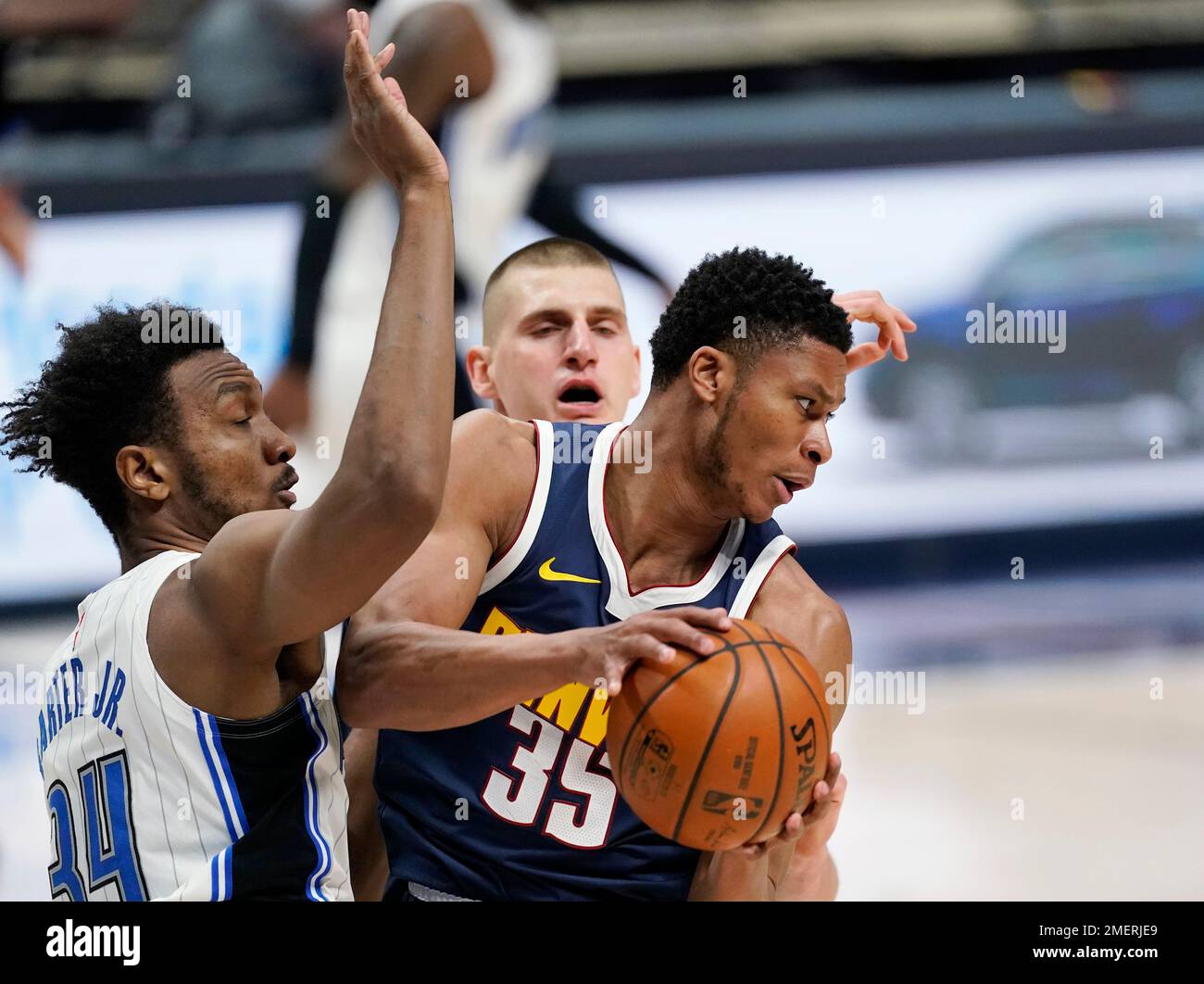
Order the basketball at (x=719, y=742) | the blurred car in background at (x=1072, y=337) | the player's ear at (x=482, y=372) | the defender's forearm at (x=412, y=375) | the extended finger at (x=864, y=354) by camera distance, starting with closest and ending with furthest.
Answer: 1. the defender's forearm at (x=412, y=375)
2. the basketball at (x=719, y=742)
3. the extended finger at (x=864, y=354)
4. the player's ear at (x=482, y=372)
5. the blurred car in background at (x=1072, y=337)

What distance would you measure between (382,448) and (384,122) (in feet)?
1.58

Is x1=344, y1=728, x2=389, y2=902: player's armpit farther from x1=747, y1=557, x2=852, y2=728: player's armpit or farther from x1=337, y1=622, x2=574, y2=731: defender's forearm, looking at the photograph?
x1=747, y1=557, x2=852, y2=728: player's armpit

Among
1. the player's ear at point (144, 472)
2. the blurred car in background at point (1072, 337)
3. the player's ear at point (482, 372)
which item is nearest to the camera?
the player's ear at point (144, 472)

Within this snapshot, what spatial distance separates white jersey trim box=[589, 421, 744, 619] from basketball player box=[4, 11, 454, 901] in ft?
2.04

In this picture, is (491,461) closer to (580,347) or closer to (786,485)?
(786,485)

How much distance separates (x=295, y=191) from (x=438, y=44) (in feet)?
4.08

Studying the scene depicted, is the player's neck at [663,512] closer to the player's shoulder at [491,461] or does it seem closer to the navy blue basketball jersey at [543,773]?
the navy blue basketball jersey at [543,773]

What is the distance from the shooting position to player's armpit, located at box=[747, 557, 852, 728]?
2.73 meters

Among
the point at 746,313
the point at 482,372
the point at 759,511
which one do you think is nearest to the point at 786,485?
the point at 759,511

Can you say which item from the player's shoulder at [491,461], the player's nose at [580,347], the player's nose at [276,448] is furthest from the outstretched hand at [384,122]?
the player's nose at [580,347]

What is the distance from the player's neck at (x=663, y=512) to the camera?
2.81m

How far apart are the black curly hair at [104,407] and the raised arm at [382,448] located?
466 millimetres

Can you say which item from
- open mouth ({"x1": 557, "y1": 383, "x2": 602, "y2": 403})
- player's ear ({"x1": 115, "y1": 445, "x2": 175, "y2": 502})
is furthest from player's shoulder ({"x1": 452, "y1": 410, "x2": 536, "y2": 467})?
open mouth ({"x1": 557, "y1": 383, "x2": 602, "y2": 403})
